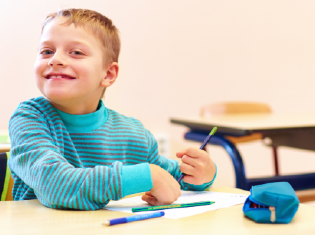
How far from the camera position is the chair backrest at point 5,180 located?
1055 mm

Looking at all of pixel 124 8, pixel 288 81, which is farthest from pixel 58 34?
pixel 288 81

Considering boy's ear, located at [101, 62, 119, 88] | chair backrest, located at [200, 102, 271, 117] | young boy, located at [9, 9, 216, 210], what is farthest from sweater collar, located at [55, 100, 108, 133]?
chair backrest, located at [200, 102, 271, 117]

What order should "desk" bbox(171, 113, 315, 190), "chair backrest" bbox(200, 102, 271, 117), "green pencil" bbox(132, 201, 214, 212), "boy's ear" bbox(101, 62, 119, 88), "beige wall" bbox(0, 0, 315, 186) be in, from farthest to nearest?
1. "beige wall" bbox(0, 0, 315, 186)
2. "chair backrest" bbox(200, 102, 271, 117)
3. "desk" bbox(171, 113, 315, 190)
4. "boy's ear" bbox(101, 62, 119, 88)
5. "green pencil" bbox(132, 201, 214, 212)

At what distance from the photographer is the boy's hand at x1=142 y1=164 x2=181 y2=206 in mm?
770

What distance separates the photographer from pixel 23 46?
3.22 meters

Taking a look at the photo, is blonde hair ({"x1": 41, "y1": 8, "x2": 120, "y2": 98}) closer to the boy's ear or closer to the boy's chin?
the boy's ear

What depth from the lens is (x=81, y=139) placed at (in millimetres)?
978

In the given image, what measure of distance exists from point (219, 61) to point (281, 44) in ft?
2.62

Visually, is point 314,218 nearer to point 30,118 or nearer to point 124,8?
point 30,118

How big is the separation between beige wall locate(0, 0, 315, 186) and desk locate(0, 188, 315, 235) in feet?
8.89

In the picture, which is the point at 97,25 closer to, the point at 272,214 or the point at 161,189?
the point at 161,189

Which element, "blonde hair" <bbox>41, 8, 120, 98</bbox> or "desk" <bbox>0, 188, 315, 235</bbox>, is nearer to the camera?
"desk" <bbox>0, 188, 315, 235</bbox>

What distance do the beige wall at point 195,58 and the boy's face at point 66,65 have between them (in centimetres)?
243

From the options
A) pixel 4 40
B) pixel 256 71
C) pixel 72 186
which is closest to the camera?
pixel 72 186
